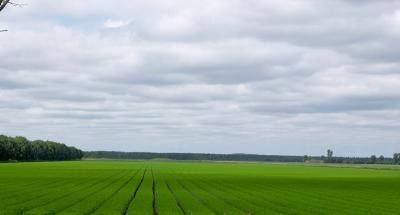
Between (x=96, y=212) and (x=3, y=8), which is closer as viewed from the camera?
(x=3, y=8)

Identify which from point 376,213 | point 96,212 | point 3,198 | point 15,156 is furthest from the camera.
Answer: point 15,156

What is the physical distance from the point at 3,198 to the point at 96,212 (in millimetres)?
11251

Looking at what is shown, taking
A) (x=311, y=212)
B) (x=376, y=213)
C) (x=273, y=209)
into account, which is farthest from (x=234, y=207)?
(x=376, y=213)

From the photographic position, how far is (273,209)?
35.6 metres

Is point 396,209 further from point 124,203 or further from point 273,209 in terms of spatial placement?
point 124,203

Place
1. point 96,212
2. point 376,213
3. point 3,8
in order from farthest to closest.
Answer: point 376,213
point 96,212
point 3,8

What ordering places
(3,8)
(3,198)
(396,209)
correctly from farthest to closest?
1. (3,198)
2. (396,209)
3. (3,8)

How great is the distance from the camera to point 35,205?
36.0 metres

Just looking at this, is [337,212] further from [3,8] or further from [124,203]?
[3,8]

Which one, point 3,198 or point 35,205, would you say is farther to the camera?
point 3,198

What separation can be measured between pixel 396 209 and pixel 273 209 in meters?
7.23

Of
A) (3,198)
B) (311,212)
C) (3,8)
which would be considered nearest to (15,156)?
(3,198)

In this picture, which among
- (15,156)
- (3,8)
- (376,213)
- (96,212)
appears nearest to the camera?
(3,8)

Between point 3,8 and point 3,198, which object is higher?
point 3,8
